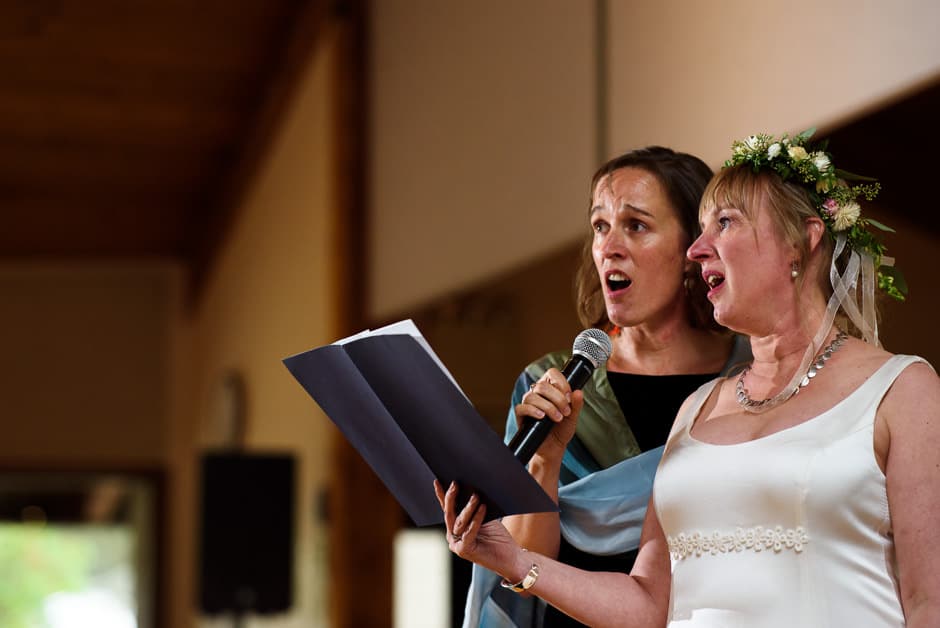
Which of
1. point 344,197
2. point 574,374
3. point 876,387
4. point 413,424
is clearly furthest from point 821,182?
point 344,197

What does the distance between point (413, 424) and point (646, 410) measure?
1.56 ft

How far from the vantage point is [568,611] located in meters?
1.75

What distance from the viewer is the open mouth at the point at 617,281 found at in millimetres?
1892

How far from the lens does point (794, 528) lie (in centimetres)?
152

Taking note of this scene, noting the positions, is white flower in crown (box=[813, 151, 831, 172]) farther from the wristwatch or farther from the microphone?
the wristwatch

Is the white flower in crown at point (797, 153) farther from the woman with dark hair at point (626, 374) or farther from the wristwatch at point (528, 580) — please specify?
the wristwatch at point (528, 580)

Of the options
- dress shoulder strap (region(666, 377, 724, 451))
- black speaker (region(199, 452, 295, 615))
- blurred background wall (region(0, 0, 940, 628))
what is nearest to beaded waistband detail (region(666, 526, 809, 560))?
dress shoulder strap (region(666, 377, 724, 451))

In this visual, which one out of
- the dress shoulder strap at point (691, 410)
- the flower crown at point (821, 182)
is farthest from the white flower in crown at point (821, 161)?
the dress shoulder strap at point (691, 410)

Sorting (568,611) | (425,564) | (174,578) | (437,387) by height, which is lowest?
(174,578)

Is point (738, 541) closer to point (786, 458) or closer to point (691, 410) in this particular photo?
point (786, 458)

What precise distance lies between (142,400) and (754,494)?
10.6 metres

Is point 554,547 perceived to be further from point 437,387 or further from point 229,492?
point 229,492

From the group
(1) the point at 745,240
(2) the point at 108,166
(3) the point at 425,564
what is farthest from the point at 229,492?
(1) the point at 745,240

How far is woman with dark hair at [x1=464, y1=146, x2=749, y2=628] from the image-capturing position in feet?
6.21
